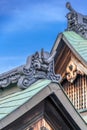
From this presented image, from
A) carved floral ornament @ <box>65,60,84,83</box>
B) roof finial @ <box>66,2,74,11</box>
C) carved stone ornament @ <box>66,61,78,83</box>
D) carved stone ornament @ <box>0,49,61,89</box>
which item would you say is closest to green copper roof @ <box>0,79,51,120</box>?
carved stone ornament @ <box>0,49,61,89</box>

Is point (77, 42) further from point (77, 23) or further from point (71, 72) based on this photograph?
point (71, 72)

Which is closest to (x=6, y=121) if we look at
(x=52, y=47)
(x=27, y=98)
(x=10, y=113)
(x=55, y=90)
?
(x=10, y=113)

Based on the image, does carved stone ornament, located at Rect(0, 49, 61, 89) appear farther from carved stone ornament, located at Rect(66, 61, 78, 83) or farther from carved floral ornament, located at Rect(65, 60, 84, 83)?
carved stone ornament, located at Rect(66, 61, 78, 83)

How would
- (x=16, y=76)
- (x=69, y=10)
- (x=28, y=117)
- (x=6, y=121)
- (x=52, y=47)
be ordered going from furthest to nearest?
(x=69, y=10) < (x=52, y=47) < (x=16, y=76) < (x=28, y=117) < (x=6, y=121)

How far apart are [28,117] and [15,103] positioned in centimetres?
37

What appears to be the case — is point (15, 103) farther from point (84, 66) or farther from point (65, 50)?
point (65, 50)

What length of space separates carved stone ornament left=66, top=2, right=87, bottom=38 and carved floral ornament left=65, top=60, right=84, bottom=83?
187 centimetres

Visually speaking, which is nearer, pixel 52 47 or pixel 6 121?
pixel 6 121

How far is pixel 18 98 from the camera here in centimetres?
766

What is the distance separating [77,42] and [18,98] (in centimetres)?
999

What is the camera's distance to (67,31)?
1814 cm

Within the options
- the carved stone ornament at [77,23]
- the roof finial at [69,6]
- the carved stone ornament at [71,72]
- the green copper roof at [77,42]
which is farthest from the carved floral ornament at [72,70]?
the roof finial at [69,6]

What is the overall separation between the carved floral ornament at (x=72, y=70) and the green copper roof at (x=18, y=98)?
8.23m

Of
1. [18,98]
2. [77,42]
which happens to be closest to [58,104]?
[18,98]
